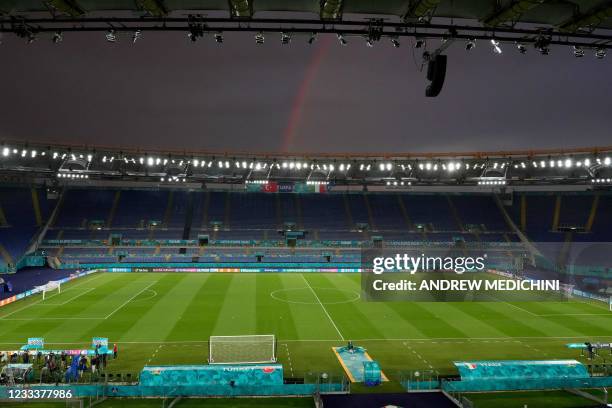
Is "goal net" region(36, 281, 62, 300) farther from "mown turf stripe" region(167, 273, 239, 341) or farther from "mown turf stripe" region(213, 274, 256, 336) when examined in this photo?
"mown turf stripe" region(213, 274, 256, 336)

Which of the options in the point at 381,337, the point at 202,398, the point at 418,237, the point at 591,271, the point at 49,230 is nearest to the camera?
the point at 202,398

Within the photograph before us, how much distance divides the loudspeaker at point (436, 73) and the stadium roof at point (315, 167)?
46386 mm

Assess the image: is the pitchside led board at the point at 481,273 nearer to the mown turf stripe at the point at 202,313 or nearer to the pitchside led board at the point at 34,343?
the mown turf stripe at the point at 202,313

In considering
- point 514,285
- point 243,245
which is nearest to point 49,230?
point 243,245

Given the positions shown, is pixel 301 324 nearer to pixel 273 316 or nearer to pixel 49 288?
pixel 273 316

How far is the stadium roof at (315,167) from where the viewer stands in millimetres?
52125

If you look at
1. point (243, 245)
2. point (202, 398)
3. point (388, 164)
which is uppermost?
point (388, 164)

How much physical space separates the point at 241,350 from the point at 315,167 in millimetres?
44740

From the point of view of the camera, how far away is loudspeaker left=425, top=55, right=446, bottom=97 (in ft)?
37.8

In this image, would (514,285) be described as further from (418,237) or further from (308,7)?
(308,7)

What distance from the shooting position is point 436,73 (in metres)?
11.6

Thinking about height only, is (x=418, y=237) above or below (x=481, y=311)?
above

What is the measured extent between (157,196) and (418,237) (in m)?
39.5

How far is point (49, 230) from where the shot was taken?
58.4 m
